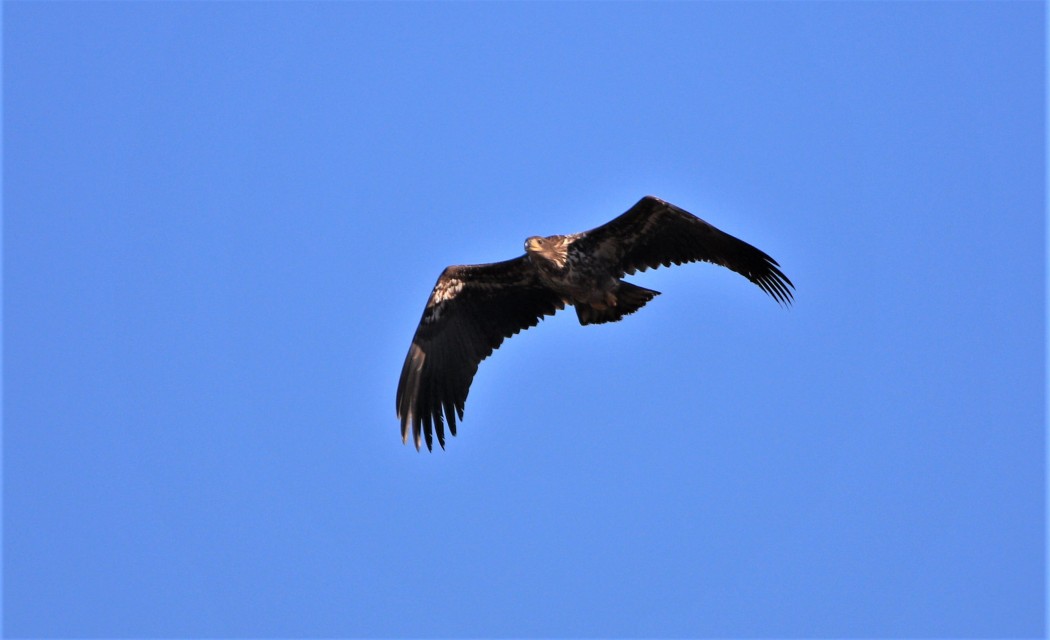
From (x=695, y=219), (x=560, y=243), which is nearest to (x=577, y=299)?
(x=560, y=243)

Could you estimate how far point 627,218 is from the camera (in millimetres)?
16594

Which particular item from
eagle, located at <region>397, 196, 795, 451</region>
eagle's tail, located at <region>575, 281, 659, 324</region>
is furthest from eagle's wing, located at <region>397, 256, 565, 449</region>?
eagle's tail, located at <region>575, 281, 659, 324</region>

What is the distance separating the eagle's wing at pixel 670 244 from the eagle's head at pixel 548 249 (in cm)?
22

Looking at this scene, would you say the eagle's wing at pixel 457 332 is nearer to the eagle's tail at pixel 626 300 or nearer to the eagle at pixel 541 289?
the eagle at pixel 541 289

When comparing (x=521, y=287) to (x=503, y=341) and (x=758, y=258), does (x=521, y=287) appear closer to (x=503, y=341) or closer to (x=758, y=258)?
(x=503, y=341)

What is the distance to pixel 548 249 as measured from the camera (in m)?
16.7

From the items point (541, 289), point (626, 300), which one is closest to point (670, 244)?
point (626, 300)

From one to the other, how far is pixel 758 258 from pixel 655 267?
1324 mm

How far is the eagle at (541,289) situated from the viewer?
1666cm

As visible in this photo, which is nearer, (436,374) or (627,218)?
(627,218)

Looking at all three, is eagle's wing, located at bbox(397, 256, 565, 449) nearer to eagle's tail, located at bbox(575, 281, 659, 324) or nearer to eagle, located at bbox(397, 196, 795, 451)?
eagle, located at bbox(397, 196, 795, 451)

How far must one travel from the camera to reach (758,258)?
16594mm

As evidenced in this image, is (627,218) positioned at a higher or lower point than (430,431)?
higher

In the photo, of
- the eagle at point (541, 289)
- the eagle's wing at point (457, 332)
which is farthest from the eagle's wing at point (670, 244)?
the eagle's wing at point (457, 332)
